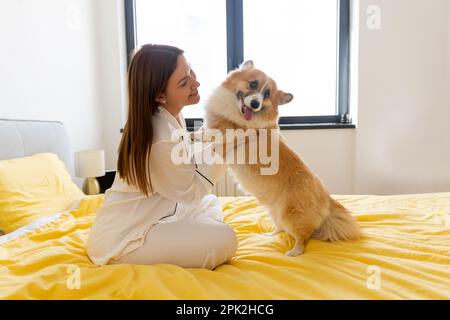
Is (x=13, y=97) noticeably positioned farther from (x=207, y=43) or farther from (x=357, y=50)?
(x=357, y=50)

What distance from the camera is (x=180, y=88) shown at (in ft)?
4.01

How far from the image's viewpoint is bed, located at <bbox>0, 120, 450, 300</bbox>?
3.02 ft

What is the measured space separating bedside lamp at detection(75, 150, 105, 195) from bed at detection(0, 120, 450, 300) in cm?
67

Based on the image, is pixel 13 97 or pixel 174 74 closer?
pixel 174 74

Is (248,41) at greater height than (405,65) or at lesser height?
greater

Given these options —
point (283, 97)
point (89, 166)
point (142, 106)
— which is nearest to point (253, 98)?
point (283, 97)

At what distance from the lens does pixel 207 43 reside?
3451mm

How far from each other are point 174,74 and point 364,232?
1086mm

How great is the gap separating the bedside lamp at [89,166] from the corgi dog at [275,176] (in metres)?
1.32

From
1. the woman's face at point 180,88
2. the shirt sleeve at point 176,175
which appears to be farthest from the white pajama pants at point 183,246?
the woman's face at point 180,88

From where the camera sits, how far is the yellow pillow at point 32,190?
4.78 feet

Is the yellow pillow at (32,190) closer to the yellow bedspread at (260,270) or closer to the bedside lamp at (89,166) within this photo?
the yellow bedspread at (260,270)
